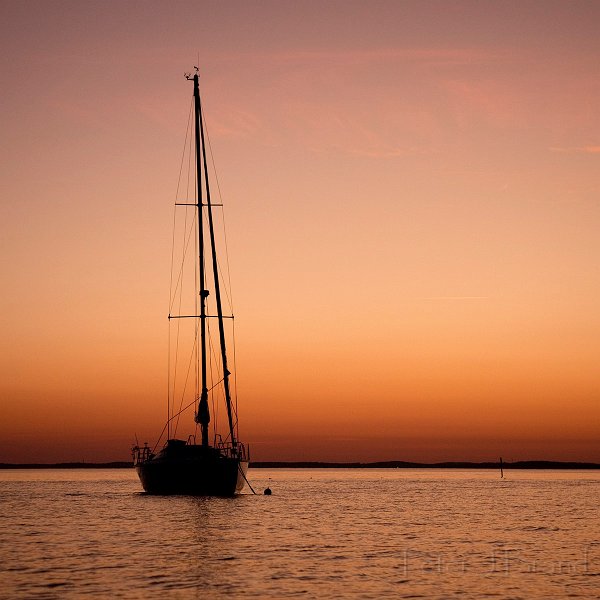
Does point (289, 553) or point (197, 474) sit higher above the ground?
point (197, 474)

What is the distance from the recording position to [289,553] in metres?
38.5

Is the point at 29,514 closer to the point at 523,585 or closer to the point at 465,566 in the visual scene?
the point at 465,566

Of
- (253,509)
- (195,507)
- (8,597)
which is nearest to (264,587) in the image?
(8,597)

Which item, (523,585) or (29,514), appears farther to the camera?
(29,514)

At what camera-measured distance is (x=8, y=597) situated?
1028 inches

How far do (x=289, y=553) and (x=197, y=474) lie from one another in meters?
20.0

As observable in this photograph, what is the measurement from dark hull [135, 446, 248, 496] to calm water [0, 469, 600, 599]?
5.39 ft

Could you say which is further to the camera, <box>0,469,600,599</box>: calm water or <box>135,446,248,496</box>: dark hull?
<box>135,446,248,496</box>: dark hull

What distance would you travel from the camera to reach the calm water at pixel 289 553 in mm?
28875

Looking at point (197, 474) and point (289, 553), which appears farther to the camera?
point (197, 474)

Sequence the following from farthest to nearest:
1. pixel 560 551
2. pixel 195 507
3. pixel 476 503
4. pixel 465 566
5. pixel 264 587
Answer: pixel 476 503
pixel 195 507
pixel 560 551
pixel 465 566
pixel 264 587

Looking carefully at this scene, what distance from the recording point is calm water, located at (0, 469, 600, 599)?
2888cm

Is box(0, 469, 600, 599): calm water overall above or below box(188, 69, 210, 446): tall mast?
below

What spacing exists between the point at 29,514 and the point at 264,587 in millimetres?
38297
